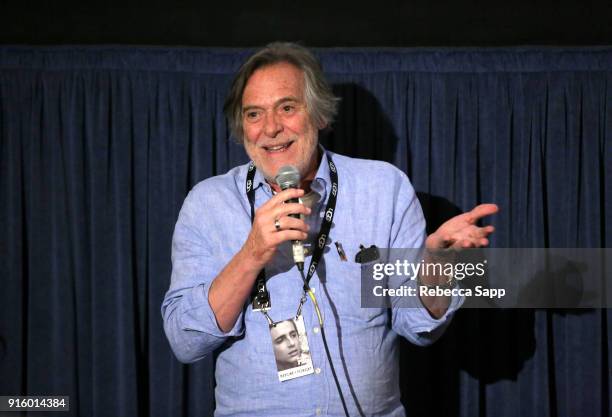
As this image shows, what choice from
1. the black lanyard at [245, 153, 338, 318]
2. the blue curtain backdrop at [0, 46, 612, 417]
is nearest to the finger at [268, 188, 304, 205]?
the black lanyard at [245, 153, 338, 318]

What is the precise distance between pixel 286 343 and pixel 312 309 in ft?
0.45

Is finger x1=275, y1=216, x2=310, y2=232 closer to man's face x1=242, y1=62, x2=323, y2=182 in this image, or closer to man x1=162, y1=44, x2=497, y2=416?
man x1=162, y1=44, x2=497, y2=416

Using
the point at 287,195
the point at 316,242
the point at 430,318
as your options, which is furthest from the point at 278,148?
the point at 430,318

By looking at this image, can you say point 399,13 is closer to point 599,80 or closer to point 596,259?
point 599,80

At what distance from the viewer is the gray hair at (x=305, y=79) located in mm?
2205

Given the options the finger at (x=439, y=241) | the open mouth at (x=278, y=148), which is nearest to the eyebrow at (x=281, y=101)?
the open mouth at (x=278, y=148)

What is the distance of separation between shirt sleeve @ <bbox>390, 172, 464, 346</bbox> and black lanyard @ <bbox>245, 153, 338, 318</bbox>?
0.23 metres

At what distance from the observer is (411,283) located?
83.7 inches

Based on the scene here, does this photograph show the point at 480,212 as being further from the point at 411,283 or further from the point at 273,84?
the point at 273,84

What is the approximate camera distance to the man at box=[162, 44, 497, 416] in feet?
6.47

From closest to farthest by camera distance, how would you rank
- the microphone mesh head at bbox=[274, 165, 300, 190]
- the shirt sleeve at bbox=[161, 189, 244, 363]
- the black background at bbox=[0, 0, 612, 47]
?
the microphone mesh head at bbox=[274, 165, 300, 190], the shirt sleeve at bbox=[161, 189, 244, 363], the black background at bbox=[0, 0, 612, 47]

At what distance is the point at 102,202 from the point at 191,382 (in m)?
1.02

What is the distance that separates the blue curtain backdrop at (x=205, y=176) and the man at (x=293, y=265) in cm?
95

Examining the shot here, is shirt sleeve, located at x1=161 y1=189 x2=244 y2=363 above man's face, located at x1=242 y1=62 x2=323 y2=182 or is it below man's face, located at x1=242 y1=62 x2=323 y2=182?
below
